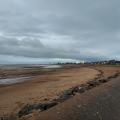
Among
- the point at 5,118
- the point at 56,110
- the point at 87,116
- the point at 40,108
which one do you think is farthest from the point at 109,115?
the point at 5,118

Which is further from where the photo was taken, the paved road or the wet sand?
the wet sand

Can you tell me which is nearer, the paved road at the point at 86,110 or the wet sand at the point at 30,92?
the paved road at the point at 86,110

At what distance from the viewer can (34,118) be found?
12.7m

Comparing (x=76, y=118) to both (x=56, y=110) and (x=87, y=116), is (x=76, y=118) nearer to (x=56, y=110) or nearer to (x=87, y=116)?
(x=87, y=116)

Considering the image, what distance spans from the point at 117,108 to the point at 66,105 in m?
2.93

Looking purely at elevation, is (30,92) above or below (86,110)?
below

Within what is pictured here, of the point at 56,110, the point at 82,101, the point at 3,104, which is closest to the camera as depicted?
the point at 56,110

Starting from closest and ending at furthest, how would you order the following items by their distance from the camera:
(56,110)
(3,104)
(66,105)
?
(56,110), (66,105), (3,104)

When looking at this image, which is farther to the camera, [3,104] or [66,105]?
[3,104]

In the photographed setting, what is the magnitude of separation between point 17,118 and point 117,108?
18.9 feet

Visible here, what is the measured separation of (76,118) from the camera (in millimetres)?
12453

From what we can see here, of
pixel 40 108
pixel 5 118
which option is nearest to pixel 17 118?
pixel 5 118

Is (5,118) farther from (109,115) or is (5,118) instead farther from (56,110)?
(109,115)

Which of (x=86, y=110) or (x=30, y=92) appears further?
(x=30, y=92)
